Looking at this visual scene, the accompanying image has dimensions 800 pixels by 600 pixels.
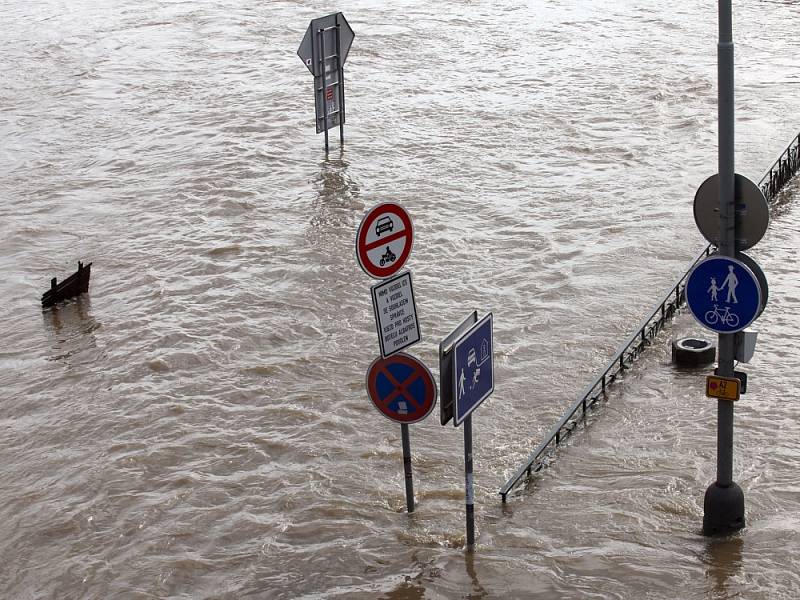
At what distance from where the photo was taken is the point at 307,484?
29.8ft

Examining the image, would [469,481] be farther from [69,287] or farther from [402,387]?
[69,287]

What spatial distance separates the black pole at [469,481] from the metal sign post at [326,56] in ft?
35.7

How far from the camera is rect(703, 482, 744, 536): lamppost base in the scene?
25.2 feet

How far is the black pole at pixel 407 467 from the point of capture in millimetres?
7646

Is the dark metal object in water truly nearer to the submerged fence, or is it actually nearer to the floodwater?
the floodwater

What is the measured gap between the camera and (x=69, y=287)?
13023 millimetres

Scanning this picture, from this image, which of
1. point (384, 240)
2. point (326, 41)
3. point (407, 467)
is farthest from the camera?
point (326, 41)

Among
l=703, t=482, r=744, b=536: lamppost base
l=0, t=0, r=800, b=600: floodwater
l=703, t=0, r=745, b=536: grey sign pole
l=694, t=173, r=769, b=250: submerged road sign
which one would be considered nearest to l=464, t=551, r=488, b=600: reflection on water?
l=0, t=0, r=800, b=600: floodwater

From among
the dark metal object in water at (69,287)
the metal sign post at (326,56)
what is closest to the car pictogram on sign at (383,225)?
the dark metal object in water at (69,287)

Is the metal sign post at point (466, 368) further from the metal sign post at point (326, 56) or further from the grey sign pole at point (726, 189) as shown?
the metal sign post at point (326, 56)

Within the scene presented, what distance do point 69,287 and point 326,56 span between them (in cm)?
653

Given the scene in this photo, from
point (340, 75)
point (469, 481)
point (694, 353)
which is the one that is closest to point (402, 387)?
point (469, 481)

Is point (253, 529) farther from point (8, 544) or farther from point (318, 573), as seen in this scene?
point (8, 544)

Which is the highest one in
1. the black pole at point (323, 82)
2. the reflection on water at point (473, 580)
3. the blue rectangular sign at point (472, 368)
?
the black pole at point (323, 82)
